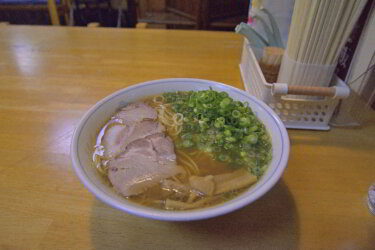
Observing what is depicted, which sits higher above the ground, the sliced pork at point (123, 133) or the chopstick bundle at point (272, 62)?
the chopstick bundle at point (272, 62)

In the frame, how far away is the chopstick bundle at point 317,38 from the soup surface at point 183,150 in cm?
26

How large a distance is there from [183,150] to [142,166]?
0.50 feet

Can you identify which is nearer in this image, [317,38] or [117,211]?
[117,211]

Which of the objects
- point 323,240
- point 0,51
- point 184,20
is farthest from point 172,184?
point 184,20

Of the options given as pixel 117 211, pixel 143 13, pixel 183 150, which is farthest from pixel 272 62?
pixel 143 13

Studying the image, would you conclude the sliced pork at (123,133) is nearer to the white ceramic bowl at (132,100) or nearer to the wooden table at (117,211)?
the white ceramic bowl at (132,100)

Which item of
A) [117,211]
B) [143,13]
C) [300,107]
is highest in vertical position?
[300,107]

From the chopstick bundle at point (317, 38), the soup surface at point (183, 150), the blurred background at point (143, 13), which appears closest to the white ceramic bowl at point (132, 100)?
the soup surface at point (183, 150)

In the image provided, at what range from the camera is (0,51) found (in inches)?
63.4

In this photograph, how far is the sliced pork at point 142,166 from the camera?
58 cm

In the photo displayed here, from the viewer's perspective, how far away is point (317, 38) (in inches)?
30.2

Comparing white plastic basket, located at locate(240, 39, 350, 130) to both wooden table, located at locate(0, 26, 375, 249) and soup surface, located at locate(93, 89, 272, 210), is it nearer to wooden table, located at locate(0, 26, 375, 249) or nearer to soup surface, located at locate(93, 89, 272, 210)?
wooden table, located at locate(0, 26, 375, 249)

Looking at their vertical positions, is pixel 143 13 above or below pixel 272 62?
below

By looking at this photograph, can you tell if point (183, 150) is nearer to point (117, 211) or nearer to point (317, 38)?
point (117, 211)
